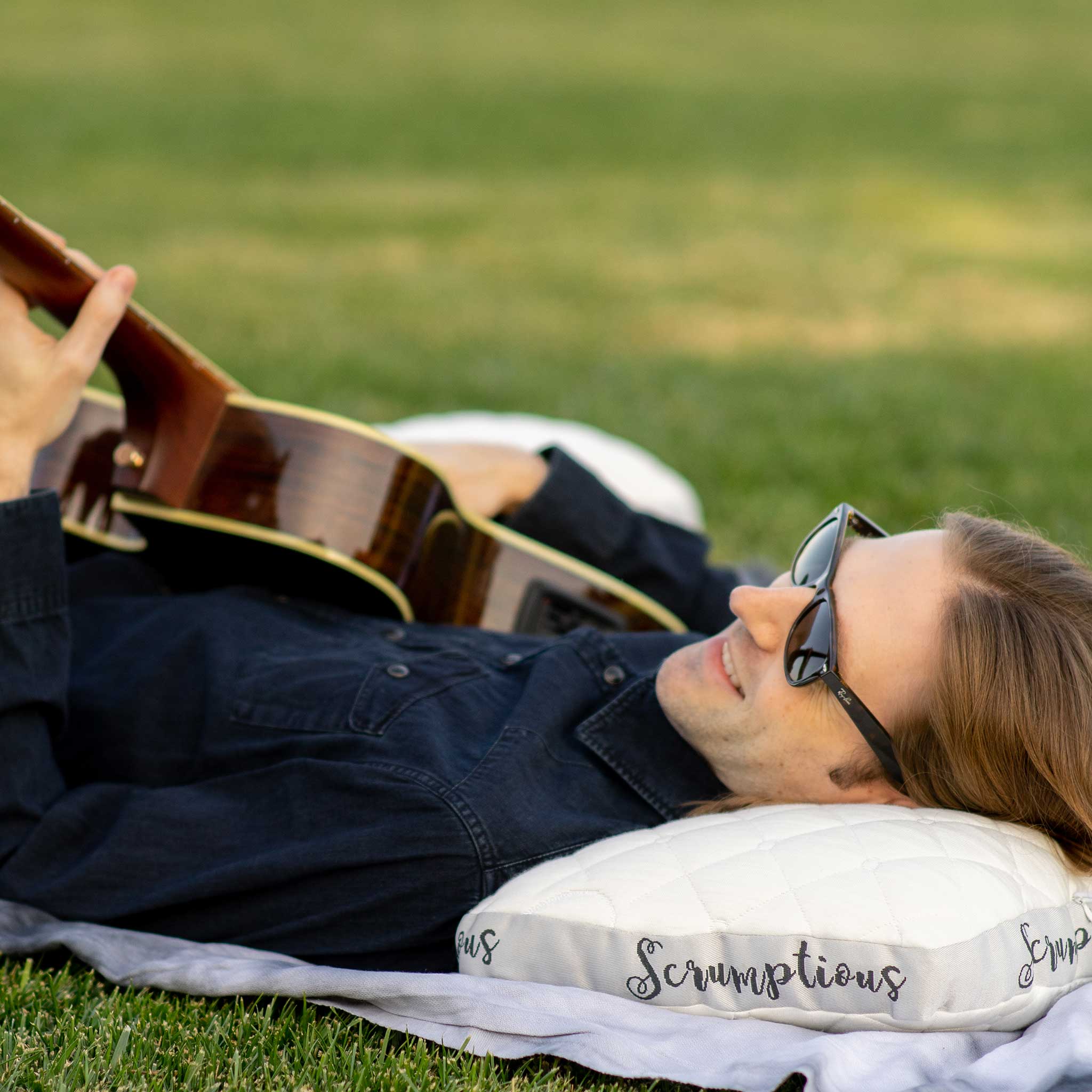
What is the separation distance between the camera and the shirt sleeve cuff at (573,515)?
375 centimetres

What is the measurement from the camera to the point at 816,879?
2195mm

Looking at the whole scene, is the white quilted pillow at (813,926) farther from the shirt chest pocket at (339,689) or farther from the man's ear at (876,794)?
the shirt chest pocket at (339,689)

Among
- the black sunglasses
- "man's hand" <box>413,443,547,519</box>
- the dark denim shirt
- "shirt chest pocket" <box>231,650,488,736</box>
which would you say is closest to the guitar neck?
the dark denim shirt

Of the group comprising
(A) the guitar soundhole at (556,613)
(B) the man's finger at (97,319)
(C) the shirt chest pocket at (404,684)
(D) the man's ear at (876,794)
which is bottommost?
(A) the guitar soundhole at (556,613)

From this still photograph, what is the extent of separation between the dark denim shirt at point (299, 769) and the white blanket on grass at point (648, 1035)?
0.13 m

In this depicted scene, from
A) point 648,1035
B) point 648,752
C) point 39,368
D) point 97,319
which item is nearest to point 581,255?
point 97,319

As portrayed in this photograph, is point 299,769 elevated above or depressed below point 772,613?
below

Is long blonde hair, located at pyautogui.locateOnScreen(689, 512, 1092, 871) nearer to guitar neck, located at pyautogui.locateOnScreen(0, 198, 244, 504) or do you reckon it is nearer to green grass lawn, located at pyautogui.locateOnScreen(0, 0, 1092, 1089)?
green grass lawn, located at pyautogui.locateOnScreen(0, 0, 1092, 1089)

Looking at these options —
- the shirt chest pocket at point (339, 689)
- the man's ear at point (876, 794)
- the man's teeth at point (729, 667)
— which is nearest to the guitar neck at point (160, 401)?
the shirt chest pocket at point (339, 689)

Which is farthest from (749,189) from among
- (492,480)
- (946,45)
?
(946,45)

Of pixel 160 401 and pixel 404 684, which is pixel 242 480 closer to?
pixel 160 401

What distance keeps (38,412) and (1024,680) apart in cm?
193

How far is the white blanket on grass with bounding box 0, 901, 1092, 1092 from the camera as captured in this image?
6.84ft

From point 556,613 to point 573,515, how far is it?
1.16ft
